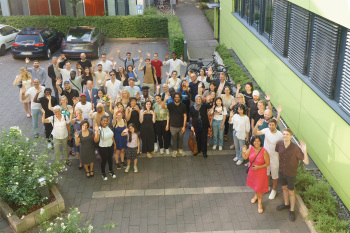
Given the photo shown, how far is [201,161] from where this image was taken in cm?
1127

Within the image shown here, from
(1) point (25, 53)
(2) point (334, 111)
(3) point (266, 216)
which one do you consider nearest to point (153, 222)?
(3) point (266, 216)

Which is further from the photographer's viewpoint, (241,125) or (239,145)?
(239,145)

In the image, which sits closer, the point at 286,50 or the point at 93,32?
the point at 286,50

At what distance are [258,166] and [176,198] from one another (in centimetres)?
211

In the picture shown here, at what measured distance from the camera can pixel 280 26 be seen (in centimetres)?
1312

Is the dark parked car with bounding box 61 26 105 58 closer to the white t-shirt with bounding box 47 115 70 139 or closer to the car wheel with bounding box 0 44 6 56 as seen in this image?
the car wheel with bounding box 0 44 6 56

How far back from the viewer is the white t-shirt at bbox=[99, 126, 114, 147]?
9836 mm

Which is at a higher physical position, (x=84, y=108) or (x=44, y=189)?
(x=84, y=108)

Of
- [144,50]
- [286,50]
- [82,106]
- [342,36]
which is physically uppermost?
[342,36]

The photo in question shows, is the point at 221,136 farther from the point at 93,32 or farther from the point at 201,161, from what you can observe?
the point at 93,32

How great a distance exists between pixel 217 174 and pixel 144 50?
567 inches

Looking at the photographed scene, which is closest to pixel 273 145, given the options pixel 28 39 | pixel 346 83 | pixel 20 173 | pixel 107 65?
pixel 346 83

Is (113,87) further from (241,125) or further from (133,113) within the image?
(241,125)

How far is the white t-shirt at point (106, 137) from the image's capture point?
9.84 m
